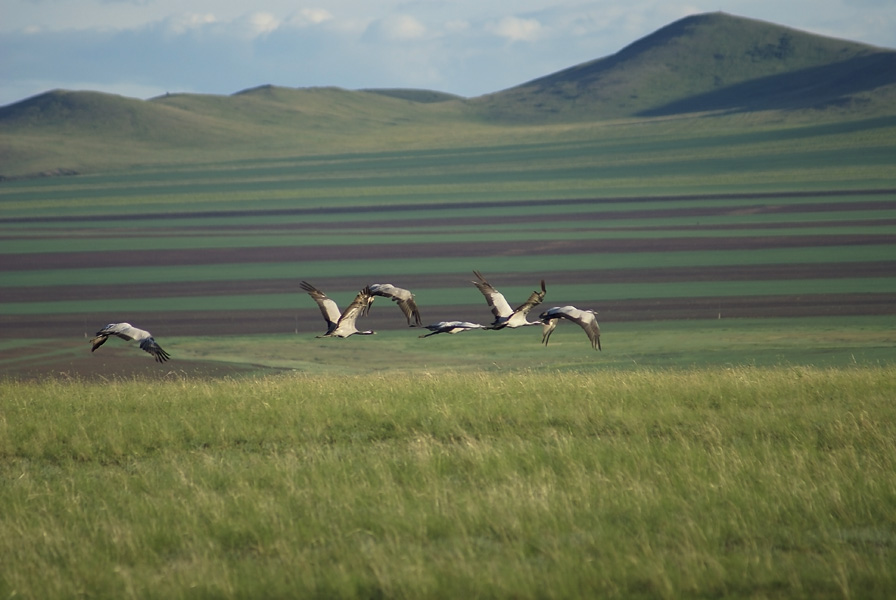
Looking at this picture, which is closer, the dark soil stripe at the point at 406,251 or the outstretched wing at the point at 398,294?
the outstretched wing at the point at 398,294

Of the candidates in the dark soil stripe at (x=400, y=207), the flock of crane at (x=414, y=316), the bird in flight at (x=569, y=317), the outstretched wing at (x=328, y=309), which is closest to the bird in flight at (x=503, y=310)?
the flock of crane at (x=414, y=316)

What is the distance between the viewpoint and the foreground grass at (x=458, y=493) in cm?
905

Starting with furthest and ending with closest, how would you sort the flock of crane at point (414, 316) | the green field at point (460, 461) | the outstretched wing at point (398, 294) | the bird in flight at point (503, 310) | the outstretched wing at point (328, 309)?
the outstretched wing at point (328, 309) → the outstretched wing at point (398, 294) → the flock of crane at point (414, 316) → the bird in flight at point (503, 310) → the green field at point (460, 461)

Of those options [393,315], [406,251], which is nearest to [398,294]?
[393,315]

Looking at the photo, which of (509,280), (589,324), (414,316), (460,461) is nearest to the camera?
(460,461)

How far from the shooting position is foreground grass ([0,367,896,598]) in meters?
9.05

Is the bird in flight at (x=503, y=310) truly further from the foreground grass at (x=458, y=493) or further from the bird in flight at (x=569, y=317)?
the foreground grass at (x=458, y=493)

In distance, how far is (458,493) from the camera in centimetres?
1130

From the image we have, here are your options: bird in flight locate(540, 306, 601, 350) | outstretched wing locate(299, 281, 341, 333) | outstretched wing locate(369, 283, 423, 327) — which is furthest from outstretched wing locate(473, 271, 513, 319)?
outstretched wing locate(299, 281, 341, 333)

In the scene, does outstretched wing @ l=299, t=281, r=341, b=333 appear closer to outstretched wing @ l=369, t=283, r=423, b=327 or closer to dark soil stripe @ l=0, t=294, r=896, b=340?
outstretched wing @ l=369, t=283, r=423, b=327

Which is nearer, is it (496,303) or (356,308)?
(356,308)

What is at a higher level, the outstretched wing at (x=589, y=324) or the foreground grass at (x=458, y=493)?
the outstretched wing at (x=589, y=324)

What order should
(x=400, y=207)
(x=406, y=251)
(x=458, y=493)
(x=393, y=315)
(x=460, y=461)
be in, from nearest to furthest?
(x=458, y=493), (x=460, y=461), (x=393, y=315), (x=406, y=251), (x=400, y=207)

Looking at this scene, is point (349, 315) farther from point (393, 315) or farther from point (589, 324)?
point (393, 315)
